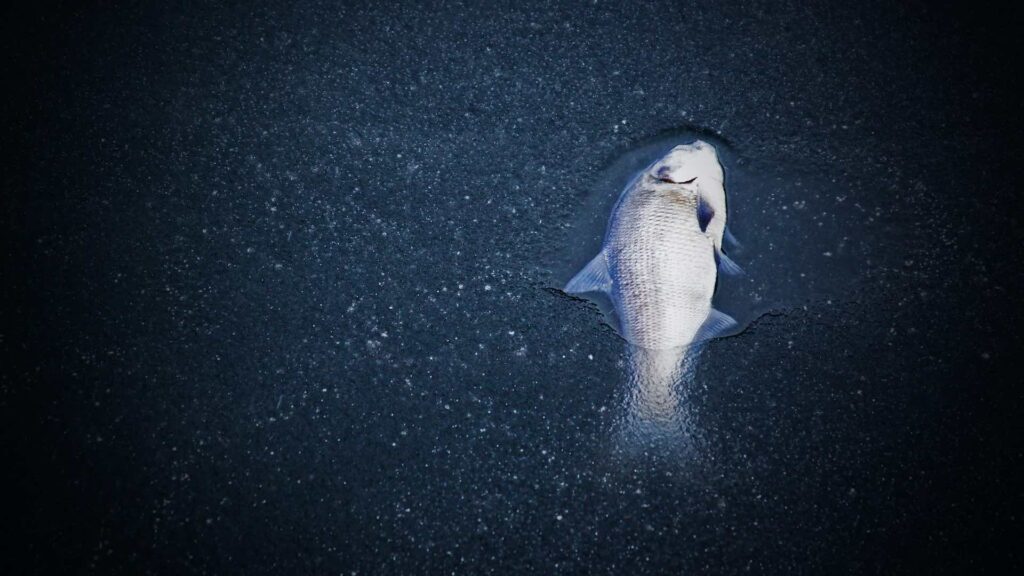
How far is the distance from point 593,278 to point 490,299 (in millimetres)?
470

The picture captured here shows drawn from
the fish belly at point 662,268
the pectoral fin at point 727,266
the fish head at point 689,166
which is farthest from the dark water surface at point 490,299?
the fish belly at point 662,268

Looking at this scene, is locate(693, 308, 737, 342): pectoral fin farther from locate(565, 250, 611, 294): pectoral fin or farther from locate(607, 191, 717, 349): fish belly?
locate(565, 250, 611, 294): pectoral fin

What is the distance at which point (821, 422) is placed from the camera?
2.04 m

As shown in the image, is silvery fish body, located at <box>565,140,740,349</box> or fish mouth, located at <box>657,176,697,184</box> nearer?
silvery fish body, located at <box>565,140,740,349</box>

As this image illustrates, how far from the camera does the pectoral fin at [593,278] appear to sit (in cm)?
204

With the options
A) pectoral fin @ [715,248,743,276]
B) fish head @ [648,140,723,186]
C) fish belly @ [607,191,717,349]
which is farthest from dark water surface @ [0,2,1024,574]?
fish belly @ [607,191,717,349]

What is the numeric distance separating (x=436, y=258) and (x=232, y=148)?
118 centimetres

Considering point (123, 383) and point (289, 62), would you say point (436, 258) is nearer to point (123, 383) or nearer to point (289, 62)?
point (289, 62)

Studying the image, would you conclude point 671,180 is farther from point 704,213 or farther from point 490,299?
point 490,299

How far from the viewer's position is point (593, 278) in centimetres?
210

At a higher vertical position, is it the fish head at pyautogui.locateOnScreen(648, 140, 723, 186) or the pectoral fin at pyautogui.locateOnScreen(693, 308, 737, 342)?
the fish head at pyautogui.locateOnScreen(648, 140, 723, 186)

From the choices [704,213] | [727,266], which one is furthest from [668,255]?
[727,266]

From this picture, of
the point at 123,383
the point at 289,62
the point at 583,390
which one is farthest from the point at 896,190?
the point at 123,383

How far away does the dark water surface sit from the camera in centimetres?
203
